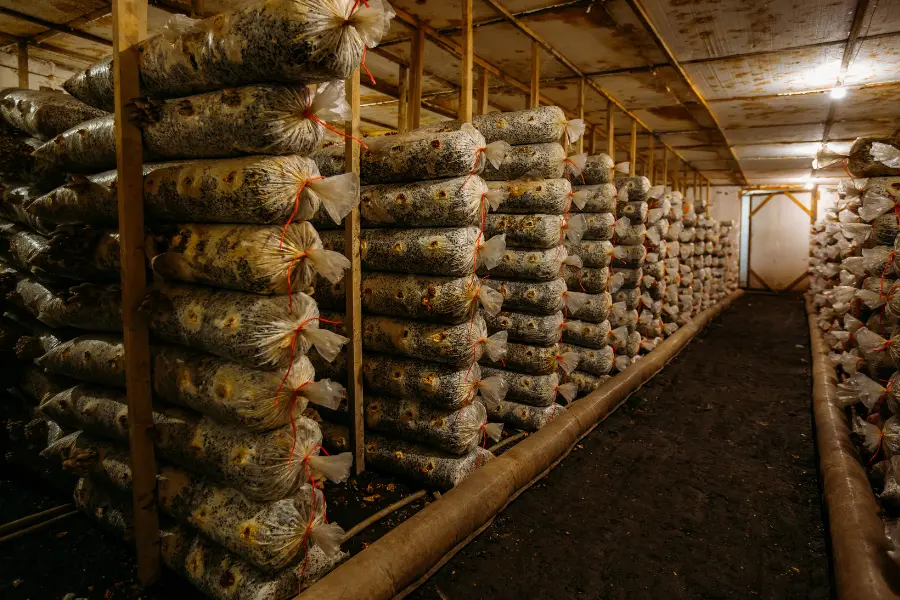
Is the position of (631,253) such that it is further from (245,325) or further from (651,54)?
(245,325)

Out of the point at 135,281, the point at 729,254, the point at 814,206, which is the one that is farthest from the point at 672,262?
the point at 814,206

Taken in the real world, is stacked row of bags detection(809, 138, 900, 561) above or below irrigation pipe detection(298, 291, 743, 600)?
above

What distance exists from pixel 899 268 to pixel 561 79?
3.95 m

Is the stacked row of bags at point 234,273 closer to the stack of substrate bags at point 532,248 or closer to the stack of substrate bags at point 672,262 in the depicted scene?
the stack of substrate bags at point 532,248

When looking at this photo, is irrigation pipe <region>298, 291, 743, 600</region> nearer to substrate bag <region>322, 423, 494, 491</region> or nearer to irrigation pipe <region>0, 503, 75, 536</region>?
substrate bag <region>322, 423, 494, 491</region>

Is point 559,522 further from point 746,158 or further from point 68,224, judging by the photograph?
point 746,158

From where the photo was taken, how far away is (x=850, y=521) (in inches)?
110

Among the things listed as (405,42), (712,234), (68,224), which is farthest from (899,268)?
(712,234)

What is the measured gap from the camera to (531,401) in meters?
4.50

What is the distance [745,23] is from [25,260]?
579 cm

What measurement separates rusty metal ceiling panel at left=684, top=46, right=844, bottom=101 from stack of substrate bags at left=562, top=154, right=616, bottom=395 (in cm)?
163

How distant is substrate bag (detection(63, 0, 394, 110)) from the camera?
5.88 ft

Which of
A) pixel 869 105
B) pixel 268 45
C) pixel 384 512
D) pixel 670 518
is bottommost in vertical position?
pixel 670 518

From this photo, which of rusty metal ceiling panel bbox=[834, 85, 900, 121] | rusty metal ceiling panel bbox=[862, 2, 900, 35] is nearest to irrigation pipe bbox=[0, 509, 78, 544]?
rusty metal ceiling panel bbox=[862, 2, 900, 35]
